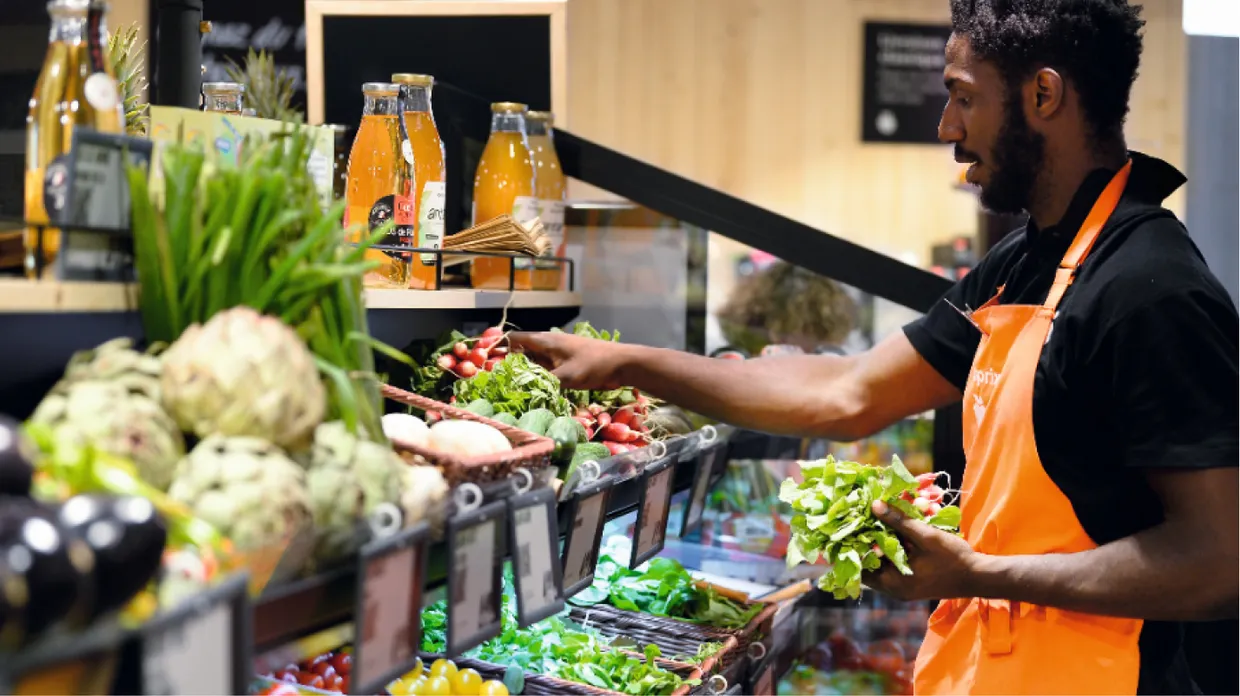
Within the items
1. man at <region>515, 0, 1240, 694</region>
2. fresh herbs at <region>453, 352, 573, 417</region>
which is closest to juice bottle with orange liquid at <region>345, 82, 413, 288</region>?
fresh herbs at <region>453, 352, 573, 417</region>

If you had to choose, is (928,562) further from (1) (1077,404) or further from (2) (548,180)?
(2) (548,180)

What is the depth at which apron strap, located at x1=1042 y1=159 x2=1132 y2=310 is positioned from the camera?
7.23 ft

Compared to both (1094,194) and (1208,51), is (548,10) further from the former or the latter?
(1208,51)

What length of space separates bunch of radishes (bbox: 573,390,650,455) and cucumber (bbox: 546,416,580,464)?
0.31 m

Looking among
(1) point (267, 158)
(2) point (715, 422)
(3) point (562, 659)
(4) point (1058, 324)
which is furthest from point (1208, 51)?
(1) point (267, 158)

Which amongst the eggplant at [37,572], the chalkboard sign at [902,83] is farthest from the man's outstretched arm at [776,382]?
the chalkboard sign at [902,83]

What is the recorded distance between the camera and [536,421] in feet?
7.50

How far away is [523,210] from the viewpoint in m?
2.89

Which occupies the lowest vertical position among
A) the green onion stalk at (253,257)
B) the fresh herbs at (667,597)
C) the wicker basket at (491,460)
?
the fresh herbs at (667,597)

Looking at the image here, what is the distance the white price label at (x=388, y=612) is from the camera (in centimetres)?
135

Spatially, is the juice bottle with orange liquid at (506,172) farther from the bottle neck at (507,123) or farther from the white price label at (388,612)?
the white price label at (388,612)

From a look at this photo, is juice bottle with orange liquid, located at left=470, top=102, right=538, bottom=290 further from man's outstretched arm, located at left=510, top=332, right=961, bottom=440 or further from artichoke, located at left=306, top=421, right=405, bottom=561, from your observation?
artichoke, located at left=306, top=421, right=405, bottom=561

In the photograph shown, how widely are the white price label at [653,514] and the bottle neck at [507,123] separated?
95cm

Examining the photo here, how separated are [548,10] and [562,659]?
1.61 metres
